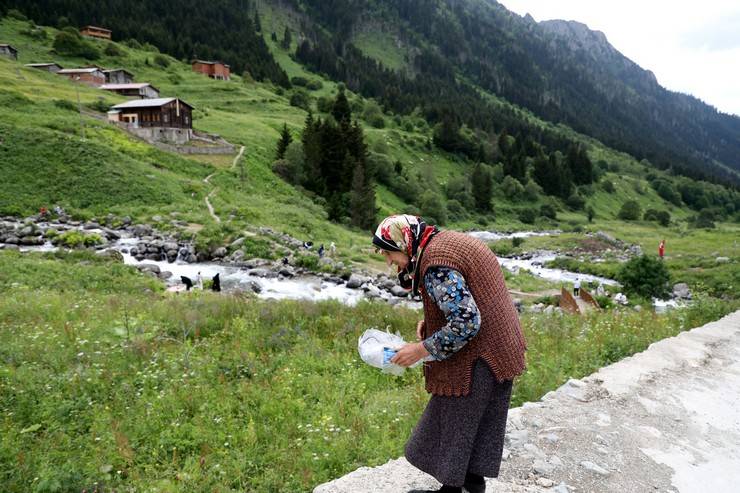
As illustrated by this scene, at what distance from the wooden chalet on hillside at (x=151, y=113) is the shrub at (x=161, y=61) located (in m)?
49.9

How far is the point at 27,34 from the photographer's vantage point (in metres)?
78.8

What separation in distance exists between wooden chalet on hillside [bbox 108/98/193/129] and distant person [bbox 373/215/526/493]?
48.7m

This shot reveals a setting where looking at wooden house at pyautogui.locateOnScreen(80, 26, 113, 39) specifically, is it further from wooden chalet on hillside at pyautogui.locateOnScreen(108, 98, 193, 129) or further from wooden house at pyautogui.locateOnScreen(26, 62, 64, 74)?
wooden chalet on hillside at pyautogui.locateOnScreen(108, 98, 193, 129)

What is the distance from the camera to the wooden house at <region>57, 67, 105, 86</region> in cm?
6309

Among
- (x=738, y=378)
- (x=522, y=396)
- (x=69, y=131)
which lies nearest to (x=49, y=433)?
(x=522, y=396)

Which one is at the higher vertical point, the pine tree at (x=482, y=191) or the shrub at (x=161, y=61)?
the shrub at (x=161, y=61)

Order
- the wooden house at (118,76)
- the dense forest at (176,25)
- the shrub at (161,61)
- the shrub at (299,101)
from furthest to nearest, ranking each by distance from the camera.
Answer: the dense forest at (176,25), the shrub at (161,61), the shrub at (299,101), the wooden house at (118,76)

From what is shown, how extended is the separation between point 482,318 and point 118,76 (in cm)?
8440

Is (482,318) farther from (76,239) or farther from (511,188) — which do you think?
(511,188)

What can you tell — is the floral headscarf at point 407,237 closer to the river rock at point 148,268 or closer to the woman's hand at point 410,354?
the woman's hand at point 410,354

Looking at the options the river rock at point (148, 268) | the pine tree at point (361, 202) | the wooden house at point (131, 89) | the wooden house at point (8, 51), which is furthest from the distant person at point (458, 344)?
the wooden house at point (8, 51)

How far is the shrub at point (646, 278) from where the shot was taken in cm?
2264

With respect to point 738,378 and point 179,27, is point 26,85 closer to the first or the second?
point 738,378

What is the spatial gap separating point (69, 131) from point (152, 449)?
38.4 meters
